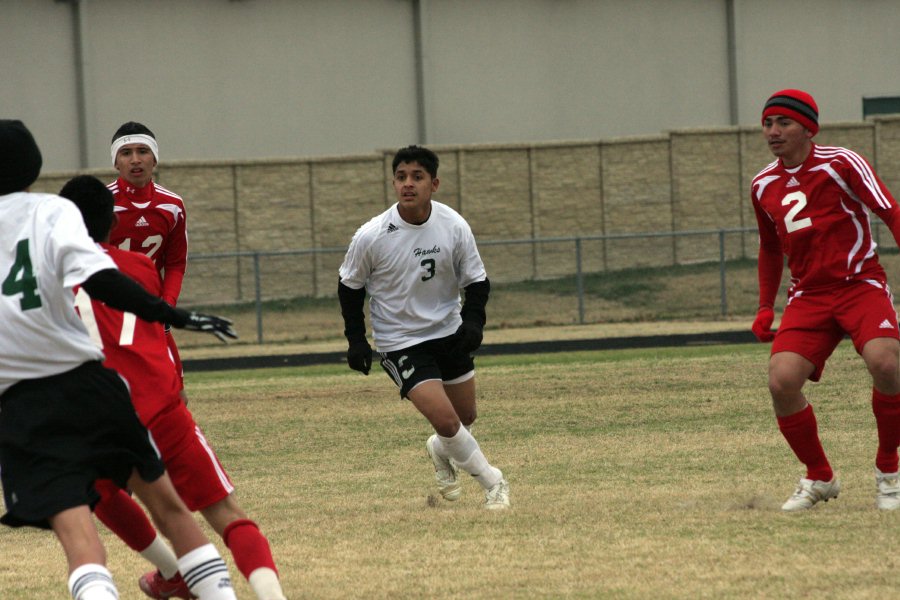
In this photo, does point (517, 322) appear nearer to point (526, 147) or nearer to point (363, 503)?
point (526, 147)

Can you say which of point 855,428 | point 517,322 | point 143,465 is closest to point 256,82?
point 517,322

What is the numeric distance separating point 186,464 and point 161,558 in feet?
1.82

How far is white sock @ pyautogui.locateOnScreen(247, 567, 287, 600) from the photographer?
5.26 meters

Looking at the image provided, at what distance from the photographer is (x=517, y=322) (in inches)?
1022

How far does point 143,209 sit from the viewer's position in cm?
870

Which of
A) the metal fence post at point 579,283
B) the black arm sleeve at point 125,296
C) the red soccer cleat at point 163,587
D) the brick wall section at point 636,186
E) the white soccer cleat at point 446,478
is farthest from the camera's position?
the brick wall section at point 636,186

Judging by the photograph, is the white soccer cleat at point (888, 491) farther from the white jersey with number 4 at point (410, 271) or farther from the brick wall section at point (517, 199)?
the brick wall section at point (517, 199)

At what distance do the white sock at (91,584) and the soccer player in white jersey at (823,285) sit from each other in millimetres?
3907

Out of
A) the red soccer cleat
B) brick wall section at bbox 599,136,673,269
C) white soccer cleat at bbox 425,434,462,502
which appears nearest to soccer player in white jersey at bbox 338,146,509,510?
white soccer cleat at bbox 425,434,462,502

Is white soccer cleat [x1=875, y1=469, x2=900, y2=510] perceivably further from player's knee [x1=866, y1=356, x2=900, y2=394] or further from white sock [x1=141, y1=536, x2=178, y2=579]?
white sock [x1=141, y1=536, x2=178, y2=579]

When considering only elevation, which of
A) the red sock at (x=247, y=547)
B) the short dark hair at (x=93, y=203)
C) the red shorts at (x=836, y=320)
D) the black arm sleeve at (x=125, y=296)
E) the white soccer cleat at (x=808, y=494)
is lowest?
the white soccer cleat at (x=808, y=494)

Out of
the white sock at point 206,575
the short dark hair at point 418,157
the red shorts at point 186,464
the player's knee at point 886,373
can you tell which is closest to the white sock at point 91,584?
the white sock at point 206,575

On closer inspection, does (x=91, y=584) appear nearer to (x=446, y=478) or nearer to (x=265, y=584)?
(x=265, y=584)

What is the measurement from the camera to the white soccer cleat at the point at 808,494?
7.52 meters
